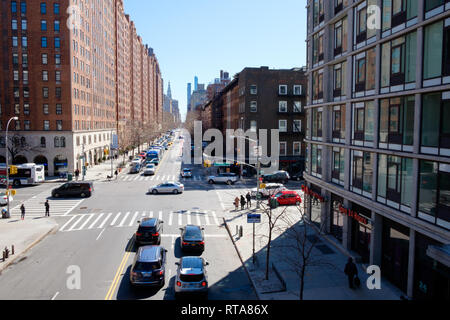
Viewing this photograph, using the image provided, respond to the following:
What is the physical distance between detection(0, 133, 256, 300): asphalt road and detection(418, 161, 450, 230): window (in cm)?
831

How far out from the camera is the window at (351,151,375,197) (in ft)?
64.7

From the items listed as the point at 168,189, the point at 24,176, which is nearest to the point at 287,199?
the point at 168,189

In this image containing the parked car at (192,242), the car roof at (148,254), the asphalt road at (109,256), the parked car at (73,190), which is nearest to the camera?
the asphalt road at (109,256)

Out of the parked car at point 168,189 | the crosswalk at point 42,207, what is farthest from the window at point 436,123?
the parked car at point 168,189

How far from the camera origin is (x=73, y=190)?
40.8 meters

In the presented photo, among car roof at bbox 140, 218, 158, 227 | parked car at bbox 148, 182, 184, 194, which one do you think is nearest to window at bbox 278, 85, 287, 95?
parked car at bbox 148, 182, 184, 194

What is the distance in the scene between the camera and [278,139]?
2232 inches

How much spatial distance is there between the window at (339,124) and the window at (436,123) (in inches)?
320

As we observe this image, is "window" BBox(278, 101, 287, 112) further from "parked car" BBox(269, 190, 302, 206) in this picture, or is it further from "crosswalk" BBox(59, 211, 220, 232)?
"crosswalk" BBox(59, 211, 220, 232)

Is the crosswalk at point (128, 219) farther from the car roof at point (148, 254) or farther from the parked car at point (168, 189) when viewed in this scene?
the car roof at point (148, 254)

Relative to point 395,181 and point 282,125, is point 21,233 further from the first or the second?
point 282,125

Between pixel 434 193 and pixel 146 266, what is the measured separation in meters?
12.7

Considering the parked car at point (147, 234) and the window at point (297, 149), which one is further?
the window at point (297, 149)

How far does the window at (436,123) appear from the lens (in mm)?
13859
